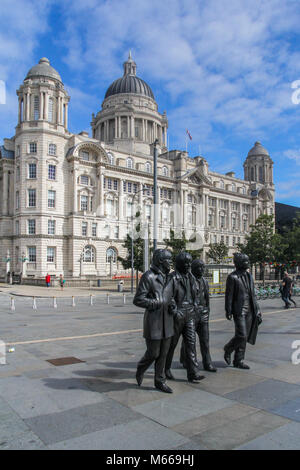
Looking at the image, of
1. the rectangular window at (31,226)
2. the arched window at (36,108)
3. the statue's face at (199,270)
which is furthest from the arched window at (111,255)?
the statue's face at (199,270)

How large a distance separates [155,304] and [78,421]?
190 cm

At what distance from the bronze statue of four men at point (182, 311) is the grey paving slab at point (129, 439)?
1.47 m

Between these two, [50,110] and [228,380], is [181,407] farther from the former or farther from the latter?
[50,110]

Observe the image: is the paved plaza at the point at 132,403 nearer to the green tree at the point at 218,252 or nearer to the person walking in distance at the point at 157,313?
the person walking in distance at the point at 157,313

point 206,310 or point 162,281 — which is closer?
point 162,281

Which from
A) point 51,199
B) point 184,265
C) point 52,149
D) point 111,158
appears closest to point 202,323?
point 184,265

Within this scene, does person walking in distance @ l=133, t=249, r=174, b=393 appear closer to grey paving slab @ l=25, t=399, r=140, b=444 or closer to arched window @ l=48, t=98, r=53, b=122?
grey paving slab @ l=25, t=399, r=140, b=444

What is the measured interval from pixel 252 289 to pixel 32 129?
48.4 m

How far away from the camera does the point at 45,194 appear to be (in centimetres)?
5022

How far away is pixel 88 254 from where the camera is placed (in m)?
53.4

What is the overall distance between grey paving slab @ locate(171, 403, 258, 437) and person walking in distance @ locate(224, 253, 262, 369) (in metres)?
2.11

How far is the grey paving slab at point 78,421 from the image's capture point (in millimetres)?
4238
